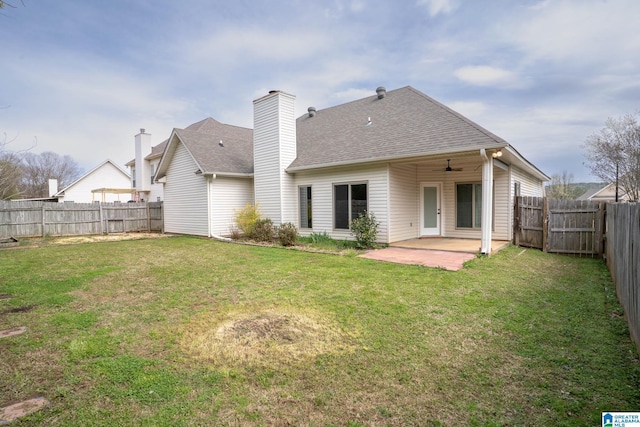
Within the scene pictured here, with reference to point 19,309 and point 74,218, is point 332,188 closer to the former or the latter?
point 19,309

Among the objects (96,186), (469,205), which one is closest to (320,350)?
(469,205)

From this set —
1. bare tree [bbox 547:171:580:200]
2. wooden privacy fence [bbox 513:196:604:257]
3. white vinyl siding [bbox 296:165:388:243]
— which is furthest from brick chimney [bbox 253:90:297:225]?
bare tree [bbox 547:171:580:200]

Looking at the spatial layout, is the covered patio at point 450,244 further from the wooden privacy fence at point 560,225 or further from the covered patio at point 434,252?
the wooden privacy fence at point 560,225

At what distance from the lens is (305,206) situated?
12.8 metres

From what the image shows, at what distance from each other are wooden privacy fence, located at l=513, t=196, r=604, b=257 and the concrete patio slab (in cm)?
330

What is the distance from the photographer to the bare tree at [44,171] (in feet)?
125

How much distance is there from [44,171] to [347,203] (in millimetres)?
47192

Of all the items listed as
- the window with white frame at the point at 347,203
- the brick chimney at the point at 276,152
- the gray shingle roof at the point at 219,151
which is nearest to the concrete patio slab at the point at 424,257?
the window with white frame at the point at 347,203

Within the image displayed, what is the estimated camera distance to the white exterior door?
12.0 metres

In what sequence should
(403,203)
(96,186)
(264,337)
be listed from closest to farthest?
(264,337) < (403,203) < (96,186)

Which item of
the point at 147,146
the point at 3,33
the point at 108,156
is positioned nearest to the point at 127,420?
the point at 3,33

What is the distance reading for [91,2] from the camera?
8031 millimetres

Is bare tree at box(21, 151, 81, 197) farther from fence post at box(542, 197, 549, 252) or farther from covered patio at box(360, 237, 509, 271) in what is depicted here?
fence post at box(542, 197, 549, 252)

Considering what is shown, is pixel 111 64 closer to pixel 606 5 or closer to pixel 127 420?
pixel 127 420
